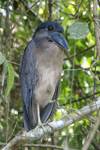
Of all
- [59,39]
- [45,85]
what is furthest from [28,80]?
[59,39]

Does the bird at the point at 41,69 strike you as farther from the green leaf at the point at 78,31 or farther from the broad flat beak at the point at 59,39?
the green leaf at the point at 78,31

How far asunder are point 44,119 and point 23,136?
1.35 metres

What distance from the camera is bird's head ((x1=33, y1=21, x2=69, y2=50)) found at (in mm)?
2382

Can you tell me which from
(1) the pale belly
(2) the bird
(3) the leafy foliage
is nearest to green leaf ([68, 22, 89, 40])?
(3) the leafy foliage

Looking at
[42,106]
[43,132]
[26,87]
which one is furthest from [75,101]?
[43,132]

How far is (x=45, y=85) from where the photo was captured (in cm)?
247

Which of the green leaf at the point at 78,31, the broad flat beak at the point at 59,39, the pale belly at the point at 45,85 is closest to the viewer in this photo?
the green leaf at the point at 78,31

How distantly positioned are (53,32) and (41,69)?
478 mm

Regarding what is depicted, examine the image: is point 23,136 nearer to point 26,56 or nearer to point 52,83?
point 52,83

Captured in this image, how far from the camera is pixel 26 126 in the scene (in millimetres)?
2514

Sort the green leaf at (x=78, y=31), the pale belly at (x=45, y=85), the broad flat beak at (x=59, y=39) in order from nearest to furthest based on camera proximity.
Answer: the green leaf at (x=78, y=31), the broad flat beak at (x=59, y=39), the pale belly at (x=45, y=85)

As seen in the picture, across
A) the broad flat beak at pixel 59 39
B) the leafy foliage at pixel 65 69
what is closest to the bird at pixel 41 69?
the broad flat beak at pixel 59 39

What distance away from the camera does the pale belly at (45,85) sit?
244cm

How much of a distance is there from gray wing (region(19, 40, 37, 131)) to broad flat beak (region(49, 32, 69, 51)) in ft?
0.86
